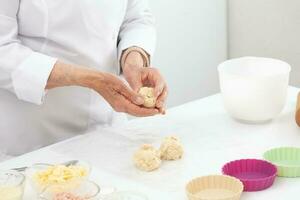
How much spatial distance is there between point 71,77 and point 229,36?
1.71 metres

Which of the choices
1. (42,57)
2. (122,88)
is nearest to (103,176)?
(122,88)

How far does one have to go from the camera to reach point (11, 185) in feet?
3.70

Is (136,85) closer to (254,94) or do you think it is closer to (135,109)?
(135,109)

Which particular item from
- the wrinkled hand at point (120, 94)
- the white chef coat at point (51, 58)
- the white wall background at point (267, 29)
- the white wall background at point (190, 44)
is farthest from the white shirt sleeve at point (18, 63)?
the white wall background at point (267, 29)

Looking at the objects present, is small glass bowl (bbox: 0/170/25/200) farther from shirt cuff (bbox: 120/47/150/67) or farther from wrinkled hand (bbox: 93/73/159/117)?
shirt cuff (bbox: 120/47/150/67)

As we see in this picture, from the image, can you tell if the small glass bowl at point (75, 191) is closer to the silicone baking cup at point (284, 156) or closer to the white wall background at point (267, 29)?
the silicone baking cup at point (284, 156)

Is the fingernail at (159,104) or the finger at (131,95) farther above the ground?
the finger at (131,95)

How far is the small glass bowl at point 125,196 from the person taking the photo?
1127 mm

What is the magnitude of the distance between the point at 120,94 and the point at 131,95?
1.0 inches

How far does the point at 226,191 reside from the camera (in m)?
1.14

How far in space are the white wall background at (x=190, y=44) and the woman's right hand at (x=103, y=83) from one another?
4.05 ft

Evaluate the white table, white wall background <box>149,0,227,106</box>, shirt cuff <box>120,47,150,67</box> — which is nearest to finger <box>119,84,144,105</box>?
the white table

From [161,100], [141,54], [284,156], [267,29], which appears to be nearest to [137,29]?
[141,54]

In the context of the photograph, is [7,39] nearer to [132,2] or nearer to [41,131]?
[41,131]
